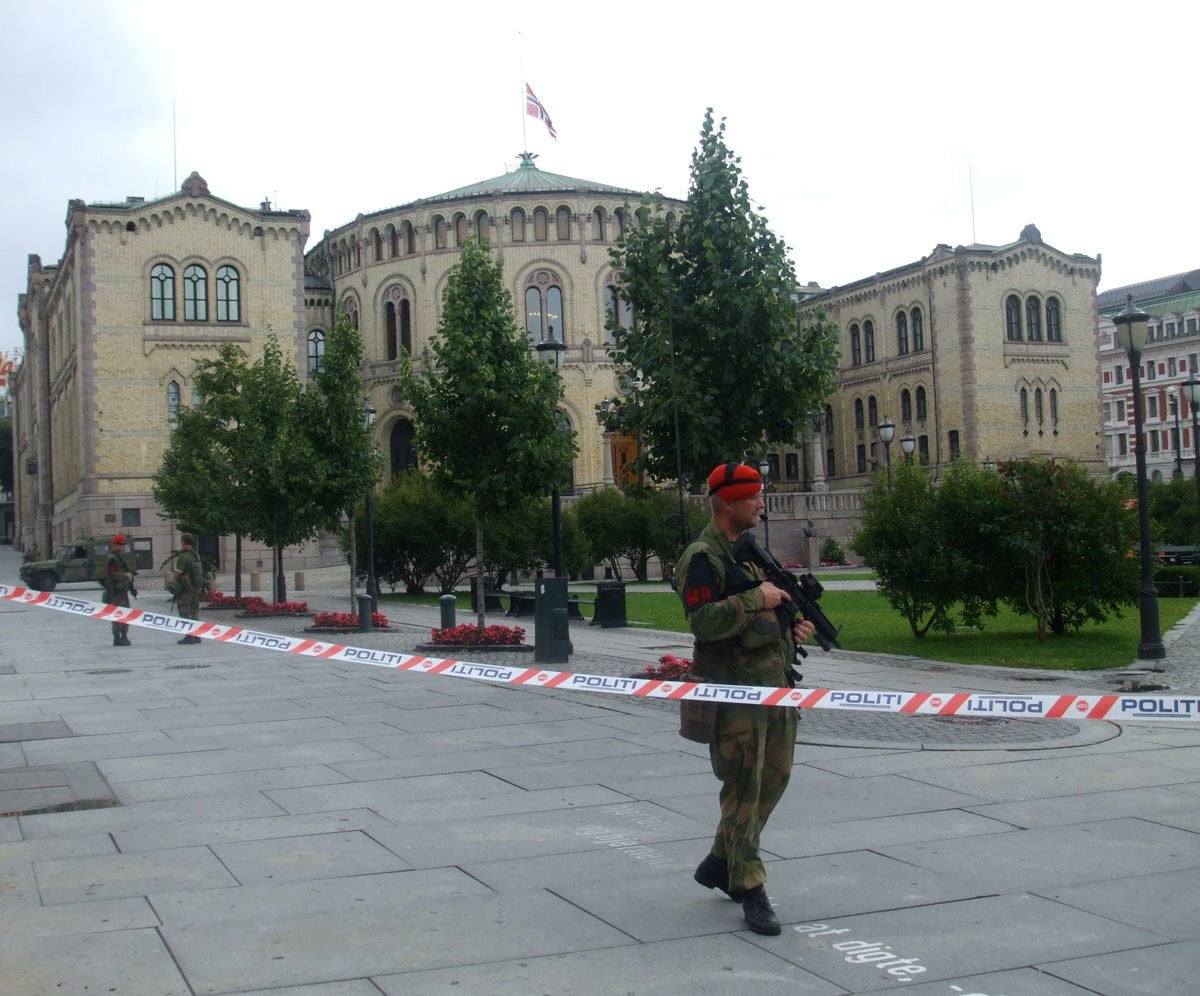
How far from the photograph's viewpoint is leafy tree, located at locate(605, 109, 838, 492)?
14016mm

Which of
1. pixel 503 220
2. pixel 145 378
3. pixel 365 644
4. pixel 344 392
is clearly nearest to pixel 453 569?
pixel 344 392

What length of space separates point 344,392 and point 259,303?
2966 centimetres

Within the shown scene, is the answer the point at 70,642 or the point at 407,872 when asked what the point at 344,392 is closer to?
the point at 70,642

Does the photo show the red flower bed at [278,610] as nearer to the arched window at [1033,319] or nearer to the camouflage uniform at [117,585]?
the camouflage uniform at [117,585]

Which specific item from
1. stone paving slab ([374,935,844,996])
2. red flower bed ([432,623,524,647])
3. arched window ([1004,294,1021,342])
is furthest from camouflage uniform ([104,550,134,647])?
arched window ([1004,294,1021,342])

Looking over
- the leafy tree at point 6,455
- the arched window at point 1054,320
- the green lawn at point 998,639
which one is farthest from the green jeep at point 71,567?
the leafy tree at point 6,455

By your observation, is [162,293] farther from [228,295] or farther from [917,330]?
[917,330]

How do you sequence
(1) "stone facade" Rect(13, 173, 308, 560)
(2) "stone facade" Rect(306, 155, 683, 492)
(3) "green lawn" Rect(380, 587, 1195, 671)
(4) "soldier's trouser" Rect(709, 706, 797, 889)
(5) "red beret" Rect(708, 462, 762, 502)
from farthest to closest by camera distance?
1. (2) "stone facade" Rect(306, 155, 683, 492)
2. (1) "stone facade" Rect(13, 173, 308, 560)
3. (3) "green lawn" Rect(380, 587, 1195, 671)
4. (5) "red beret" Rect(708, 462, 762, 502)
5. (4) "soldier's trouser" Rect(709, 706, 797, 889)

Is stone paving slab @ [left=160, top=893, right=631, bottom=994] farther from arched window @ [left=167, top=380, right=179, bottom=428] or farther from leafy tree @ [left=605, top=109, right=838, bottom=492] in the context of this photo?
arched window @ [left=167, top=380, right=179, bottom=428]

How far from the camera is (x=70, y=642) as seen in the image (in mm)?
23047

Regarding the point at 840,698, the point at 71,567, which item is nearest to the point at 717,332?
the point at 840,698

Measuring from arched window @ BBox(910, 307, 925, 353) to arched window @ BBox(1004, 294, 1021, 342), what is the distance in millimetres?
4203

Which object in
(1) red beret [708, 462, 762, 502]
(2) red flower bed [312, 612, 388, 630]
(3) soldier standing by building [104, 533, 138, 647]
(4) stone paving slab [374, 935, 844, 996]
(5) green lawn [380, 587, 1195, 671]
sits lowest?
(4) stone paving slab [374, 935, 844, 996]

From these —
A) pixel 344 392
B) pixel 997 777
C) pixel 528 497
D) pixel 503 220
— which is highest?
pixel 503 220
